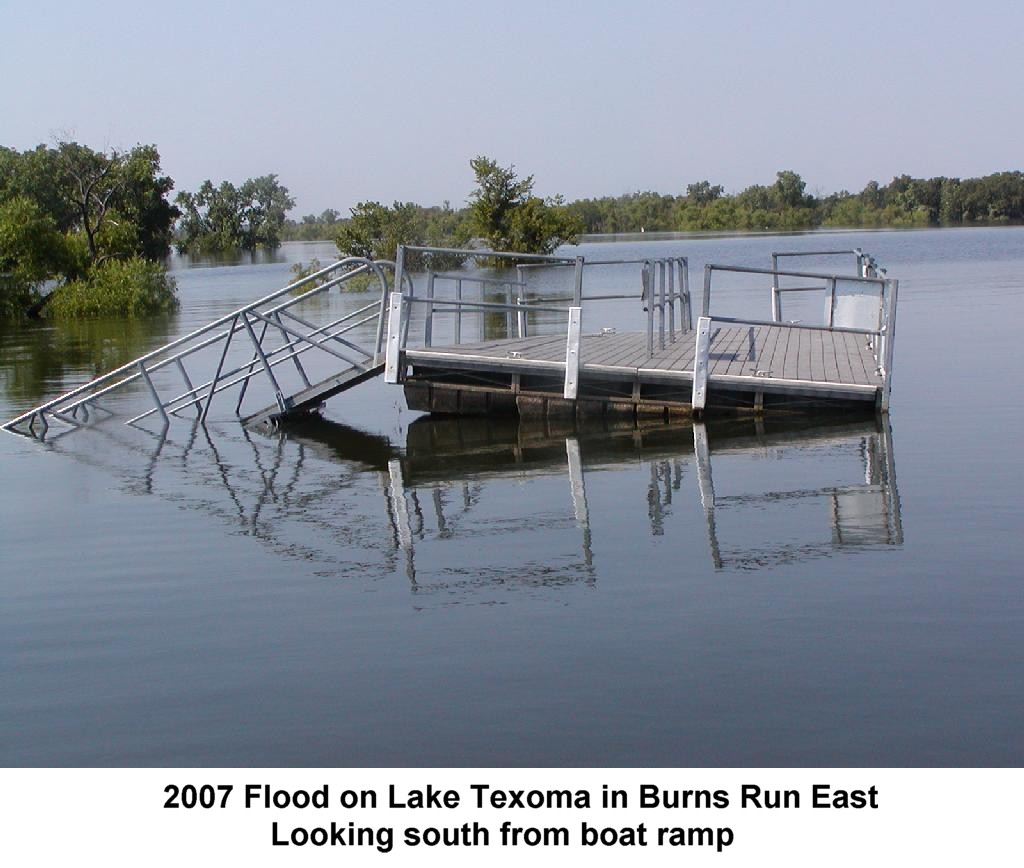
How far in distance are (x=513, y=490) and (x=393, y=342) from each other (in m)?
4.14

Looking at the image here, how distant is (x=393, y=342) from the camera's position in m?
16.1

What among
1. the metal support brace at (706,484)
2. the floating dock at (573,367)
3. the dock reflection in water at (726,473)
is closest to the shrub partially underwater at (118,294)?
the floating dock at (573,367)

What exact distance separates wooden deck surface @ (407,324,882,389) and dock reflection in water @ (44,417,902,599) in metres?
0.68

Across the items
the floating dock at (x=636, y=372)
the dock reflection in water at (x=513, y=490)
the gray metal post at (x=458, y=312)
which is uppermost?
the gray metal post at (x=458, y=312)

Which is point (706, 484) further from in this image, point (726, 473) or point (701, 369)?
point (701, 369)

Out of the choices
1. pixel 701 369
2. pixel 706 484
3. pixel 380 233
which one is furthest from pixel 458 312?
A: pixel 380 233

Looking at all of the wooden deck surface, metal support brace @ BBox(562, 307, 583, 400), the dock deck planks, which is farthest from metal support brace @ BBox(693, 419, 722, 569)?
metal support brace @ BBox(562, 307, 583, 400)

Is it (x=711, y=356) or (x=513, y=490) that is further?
(x=711, y=356)

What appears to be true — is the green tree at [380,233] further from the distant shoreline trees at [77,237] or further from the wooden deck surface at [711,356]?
the wooden deck surface at [711,356]

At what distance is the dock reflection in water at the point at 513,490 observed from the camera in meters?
9.94

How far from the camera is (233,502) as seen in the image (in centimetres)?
1252

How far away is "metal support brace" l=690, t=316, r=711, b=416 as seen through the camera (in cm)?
1514

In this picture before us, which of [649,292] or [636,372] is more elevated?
[649,292]

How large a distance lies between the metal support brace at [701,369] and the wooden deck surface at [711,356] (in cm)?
19
